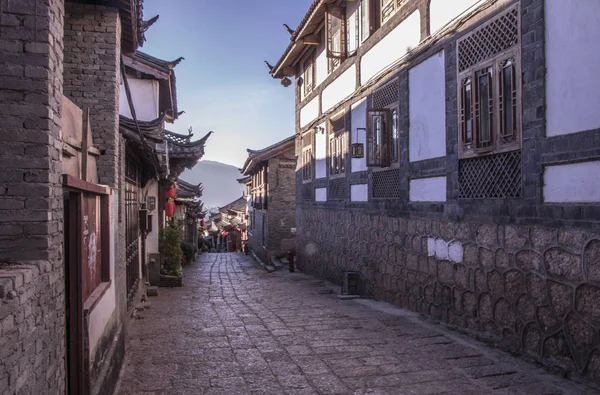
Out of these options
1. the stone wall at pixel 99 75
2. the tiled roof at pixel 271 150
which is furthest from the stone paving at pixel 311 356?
the tiled roof at pixel 271 150

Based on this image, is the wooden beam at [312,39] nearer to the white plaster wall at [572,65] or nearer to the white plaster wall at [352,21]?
the white plaster wall at [352,21]

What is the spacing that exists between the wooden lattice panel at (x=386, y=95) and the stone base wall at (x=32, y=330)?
7739mm

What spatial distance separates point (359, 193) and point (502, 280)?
5.95 meters

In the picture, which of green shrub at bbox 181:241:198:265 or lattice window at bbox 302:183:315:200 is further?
green shrub at bbox 181:241:198:265

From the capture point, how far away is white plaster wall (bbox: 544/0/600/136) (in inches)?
201

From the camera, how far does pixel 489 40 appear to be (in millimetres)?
6914

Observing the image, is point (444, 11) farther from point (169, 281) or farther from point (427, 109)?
point (169, 281)

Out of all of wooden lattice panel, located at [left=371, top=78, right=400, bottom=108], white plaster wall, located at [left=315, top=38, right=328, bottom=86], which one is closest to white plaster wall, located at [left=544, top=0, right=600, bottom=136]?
wooden lattice panel, located at [left=371, top=78, right=400, bottom=108]

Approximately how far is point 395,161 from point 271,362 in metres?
5.31

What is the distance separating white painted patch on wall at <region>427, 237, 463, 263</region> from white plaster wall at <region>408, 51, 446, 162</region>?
4.72 ft

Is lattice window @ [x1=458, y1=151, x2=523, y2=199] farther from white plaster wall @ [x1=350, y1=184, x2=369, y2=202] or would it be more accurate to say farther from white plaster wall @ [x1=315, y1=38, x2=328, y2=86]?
white plaster wall @ [x1=315, y1=38, x2=328, y2=86]

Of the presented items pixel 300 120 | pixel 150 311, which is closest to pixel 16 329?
pixel 150 311

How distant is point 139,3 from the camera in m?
7.35

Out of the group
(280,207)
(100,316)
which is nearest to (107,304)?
(100,316)
